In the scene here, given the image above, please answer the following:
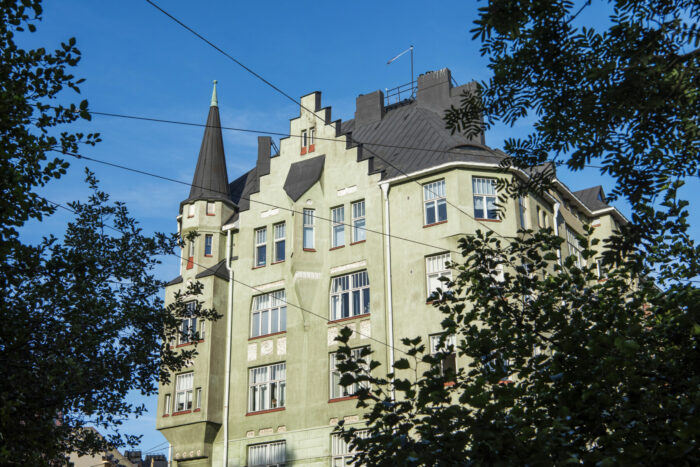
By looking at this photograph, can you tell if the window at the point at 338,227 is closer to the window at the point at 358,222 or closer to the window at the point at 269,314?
the window at the point at 358,222

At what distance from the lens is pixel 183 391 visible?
34250 mm

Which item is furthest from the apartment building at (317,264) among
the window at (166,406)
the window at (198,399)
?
the window at (166,406)

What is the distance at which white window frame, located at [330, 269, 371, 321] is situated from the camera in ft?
104

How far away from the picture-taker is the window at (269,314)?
A: 1316 inches

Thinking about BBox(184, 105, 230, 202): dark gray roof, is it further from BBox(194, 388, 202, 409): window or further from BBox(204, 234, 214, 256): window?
BBox(194, 388, 202, 409): window

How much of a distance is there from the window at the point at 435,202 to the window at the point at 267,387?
8.24 metres

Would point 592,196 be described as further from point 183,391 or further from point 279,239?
point 183,391

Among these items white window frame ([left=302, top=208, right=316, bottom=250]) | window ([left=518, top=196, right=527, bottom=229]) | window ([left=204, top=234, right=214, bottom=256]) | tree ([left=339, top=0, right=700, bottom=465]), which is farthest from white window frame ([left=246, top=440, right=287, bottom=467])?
tree ([left=339, top=0, right=700, bottom=465])

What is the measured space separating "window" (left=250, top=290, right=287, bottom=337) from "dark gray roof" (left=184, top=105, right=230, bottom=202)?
19.6 feet

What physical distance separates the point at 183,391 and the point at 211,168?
35.5ft

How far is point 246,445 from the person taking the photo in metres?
32.1

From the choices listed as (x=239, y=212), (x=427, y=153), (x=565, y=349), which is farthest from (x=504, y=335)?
(x=239, y=212)

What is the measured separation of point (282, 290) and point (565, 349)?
24.5 meters

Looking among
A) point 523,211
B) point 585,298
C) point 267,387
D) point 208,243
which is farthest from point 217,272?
point 585,298
